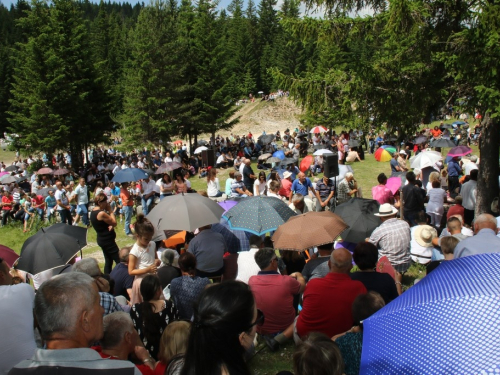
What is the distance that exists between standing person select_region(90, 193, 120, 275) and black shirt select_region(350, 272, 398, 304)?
4.92m

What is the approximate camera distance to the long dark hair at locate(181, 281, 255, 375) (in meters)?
2.33

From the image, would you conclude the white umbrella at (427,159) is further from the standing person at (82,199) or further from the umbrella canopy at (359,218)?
the standing person at (82,199)

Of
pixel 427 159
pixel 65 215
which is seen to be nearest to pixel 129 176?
pixel 65 215

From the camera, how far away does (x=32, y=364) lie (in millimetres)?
2240

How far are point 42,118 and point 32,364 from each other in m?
31.7

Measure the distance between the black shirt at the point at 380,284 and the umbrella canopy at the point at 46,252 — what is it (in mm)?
3856

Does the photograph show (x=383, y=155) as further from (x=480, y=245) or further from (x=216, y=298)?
(x=216, y=298)

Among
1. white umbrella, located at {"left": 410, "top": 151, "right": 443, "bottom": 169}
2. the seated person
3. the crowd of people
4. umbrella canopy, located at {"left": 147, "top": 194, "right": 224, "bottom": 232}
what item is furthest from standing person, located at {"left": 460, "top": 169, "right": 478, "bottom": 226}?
the seated person

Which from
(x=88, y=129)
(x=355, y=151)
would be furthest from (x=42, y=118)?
(x=355, y=151)

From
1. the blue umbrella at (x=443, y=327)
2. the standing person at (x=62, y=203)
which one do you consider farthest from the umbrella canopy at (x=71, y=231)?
the standing person at (x=62, y=203)

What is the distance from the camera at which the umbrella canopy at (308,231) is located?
6562 mm

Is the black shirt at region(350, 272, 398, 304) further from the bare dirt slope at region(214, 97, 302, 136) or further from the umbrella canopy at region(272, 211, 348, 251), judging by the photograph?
the bare dirt slope at region(214, 97, 302, 136)

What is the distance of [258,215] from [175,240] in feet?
6.34

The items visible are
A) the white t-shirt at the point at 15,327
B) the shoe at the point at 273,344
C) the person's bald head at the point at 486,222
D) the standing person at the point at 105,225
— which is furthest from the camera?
the standing person at the point at 105,225
